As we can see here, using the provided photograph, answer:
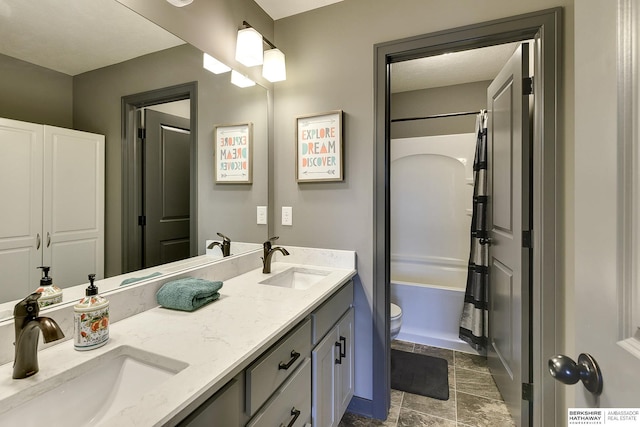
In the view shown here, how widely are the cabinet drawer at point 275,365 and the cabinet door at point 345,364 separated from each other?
0.41 meters

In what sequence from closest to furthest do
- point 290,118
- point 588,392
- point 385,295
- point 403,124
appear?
point 588,392
point 385,295
point 290,118
point 403,124

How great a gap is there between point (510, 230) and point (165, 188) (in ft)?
6.11

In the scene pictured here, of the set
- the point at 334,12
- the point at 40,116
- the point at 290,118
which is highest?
the point at 334,12

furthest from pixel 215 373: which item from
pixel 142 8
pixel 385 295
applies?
pixel 142 8

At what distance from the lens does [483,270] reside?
2.27m

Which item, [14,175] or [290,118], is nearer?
[14,175]

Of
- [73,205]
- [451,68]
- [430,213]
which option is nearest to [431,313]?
[430,213]

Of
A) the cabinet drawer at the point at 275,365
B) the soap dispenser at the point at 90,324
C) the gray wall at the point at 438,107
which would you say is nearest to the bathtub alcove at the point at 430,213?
the gray wall at the point at 438,107

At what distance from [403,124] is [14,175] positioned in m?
3.25

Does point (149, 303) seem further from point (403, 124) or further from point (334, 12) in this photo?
point (403, 124)

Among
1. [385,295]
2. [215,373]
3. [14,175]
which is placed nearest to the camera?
[215,373]

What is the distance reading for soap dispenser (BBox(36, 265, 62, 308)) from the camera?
33.9 inches

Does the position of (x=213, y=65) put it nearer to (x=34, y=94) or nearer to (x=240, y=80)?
(x=240, y=80)

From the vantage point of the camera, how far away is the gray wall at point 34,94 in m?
0.80
